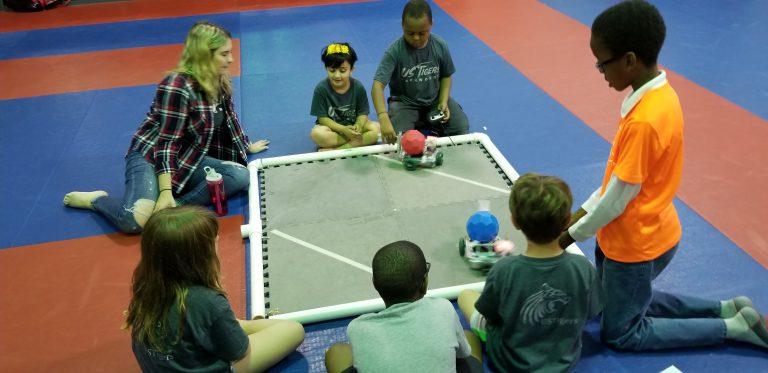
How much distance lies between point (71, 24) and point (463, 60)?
6.05 meters

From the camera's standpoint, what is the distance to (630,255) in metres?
2.65

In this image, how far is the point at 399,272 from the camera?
2201 millimetres

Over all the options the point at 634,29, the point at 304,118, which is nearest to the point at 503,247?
the point at 634,29

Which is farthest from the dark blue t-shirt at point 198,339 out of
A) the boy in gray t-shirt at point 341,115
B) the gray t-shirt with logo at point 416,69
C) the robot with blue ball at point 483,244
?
the gray t-shirt with logo at point 416,69

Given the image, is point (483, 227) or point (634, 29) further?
point (483, 227)

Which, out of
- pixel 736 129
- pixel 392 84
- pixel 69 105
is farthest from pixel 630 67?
pixel 69 105

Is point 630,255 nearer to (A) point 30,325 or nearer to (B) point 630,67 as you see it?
(B) point 630,67

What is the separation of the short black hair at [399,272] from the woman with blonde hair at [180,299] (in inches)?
27.9

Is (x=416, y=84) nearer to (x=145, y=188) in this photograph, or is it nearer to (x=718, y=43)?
(x=145, y=188)

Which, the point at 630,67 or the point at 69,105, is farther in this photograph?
the point at 69,105

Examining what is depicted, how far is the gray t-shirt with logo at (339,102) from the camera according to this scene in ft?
15.6

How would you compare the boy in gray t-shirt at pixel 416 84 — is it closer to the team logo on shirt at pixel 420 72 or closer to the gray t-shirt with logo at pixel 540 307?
the team logo on shirt at pixel 420 72

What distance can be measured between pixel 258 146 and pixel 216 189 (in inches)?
36.5

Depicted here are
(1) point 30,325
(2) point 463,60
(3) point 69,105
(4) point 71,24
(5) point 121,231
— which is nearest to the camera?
(1) point 30,325
